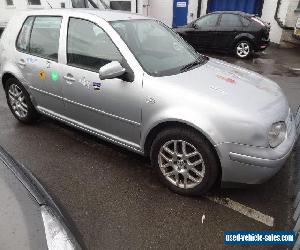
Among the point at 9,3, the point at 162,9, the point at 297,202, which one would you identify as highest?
the point at 9,3

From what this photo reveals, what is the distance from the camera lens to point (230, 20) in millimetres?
10625

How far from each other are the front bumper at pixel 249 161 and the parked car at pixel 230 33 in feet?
27.4

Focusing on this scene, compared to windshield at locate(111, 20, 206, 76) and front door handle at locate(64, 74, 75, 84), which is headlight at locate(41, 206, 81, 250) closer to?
windshield at locate(111, 20, 206, 76)

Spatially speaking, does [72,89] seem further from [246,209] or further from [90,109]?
[246,209]

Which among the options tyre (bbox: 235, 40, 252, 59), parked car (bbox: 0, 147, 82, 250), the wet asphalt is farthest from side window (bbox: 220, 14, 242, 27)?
parked car (bbox: 0, 147, 82, 250)

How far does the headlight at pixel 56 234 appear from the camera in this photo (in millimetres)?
1671

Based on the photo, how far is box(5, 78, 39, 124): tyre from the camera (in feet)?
15.1

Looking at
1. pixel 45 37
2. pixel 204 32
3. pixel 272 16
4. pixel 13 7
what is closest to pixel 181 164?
pixel 45 37

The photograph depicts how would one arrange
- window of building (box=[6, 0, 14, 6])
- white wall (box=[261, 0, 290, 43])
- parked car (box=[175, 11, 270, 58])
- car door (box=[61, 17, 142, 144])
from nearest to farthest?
car door (box=[61, 17, 142, 144])
parked car (box=[175, 11, 270, 58])
window of building (box=[6, 0, 14, 6])
white wall (box=[261, 0, 290, 43])

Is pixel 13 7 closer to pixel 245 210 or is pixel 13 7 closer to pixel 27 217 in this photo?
pixel 245 210

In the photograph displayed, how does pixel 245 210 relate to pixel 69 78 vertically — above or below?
below

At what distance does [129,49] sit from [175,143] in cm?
115

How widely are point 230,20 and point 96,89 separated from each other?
337 inches

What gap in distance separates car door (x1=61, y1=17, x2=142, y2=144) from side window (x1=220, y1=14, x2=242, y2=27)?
8077 mm
